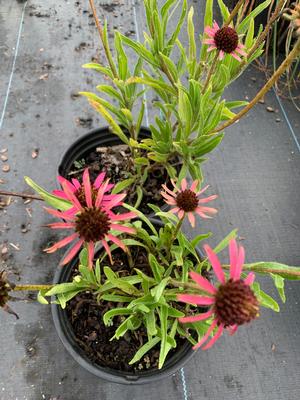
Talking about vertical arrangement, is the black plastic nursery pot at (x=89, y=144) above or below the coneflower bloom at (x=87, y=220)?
below

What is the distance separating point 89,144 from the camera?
1.25 metres

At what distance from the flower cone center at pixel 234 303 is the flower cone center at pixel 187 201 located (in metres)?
0.26

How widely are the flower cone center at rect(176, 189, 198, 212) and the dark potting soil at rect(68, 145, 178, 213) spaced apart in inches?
16.6

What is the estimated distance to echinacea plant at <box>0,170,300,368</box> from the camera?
471mm

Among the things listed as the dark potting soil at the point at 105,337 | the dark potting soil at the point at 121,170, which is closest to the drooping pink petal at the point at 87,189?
the dark potting soil at the point at 105,337

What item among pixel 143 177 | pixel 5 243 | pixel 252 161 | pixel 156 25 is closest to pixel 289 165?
pixel 252 161

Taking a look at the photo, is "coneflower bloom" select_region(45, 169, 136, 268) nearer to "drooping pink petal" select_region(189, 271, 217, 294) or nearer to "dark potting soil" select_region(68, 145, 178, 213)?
"drooping pink petal" select_region(189, 271, 217, 294)

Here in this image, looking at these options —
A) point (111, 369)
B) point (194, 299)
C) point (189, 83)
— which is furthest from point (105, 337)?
point (189, 83)

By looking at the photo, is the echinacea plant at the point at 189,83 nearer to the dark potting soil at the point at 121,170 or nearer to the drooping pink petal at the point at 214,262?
the dark potting soil at the point at 121,170

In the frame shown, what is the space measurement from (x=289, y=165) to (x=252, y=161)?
0.16m

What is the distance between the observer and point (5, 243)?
4.13 ft

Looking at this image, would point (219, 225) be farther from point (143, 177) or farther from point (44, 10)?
point (44, 10)

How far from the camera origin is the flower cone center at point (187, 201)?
712 millimetres

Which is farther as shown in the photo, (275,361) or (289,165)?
(289,165)
